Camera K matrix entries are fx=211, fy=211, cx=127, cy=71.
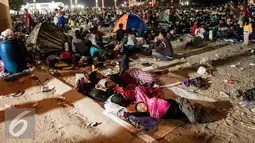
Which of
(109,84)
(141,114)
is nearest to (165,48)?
(109,84)

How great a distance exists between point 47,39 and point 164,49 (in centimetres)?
447

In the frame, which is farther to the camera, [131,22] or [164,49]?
[131,22]

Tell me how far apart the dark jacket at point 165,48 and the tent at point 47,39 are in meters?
3.82

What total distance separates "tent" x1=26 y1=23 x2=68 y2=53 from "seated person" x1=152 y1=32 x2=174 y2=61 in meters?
3.77

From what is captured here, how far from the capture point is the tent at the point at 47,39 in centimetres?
796

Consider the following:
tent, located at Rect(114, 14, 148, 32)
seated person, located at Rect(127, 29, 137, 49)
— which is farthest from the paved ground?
tent, located at Rect(114, 14, 148, 32)

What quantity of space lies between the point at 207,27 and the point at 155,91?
9.68m

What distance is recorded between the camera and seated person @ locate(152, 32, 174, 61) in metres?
7.68

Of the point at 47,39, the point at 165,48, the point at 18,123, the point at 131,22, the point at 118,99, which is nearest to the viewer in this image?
the point at 18,123

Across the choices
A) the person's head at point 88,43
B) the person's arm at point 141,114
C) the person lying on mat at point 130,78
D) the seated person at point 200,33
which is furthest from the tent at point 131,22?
the person's arm at point 141,114

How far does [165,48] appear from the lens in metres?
7.71

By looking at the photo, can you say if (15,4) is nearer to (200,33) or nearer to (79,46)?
(79,46)

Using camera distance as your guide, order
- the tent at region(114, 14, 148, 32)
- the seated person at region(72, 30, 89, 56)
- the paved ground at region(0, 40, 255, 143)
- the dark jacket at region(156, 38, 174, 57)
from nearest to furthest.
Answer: the paved ground at region(0, 40, 255, 143)
the dark jacket at region(156, 38, 174, 57)
the seated person at region(72, 30, 89, 56)
the tent at region(114, 14, 148, 32)

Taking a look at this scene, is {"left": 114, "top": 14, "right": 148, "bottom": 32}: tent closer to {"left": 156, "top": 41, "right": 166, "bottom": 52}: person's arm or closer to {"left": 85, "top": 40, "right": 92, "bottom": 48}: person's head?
{"left": 85, "top": 40, "right": 92, "bottom": 48}: person's head
